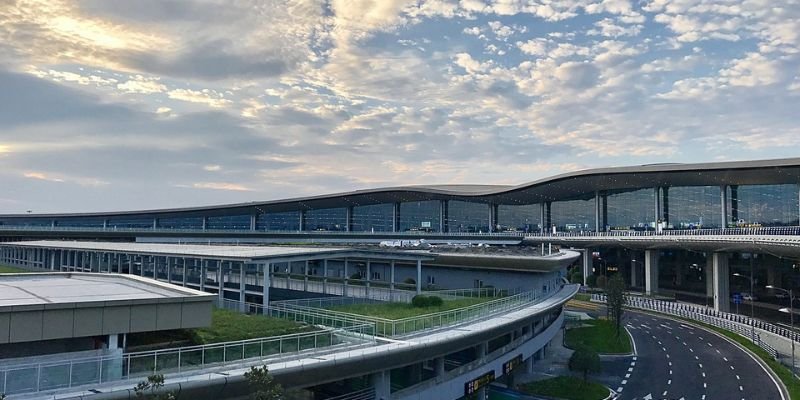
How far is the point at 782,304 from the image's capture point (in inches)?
3137

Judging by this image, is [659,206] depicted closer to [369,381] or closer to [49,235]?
[369,381]

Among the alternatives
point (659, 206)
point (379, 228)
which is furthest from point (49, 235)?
point (659, 206)

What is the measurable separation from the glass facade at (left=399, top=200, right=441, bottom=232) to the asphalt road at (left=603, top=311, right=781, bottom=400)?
286 feet

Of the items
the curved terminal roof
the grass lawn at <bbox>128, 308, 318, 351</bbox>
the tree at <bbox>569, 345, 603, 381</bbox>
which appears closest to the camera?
the grass lawn at <bbox>128, 308, 318, 351</bbox>

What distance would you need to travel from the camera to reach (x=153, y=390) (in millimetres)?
16203

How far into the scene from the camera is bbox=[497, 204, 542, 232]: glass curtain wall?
14050 cm

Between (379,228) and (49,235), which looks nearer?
(49,235)

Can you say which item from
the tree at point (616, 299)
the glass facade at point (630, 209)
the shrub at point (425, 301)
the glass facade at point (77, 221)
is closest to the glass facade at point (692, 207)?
the glass facade at point (630, 209)

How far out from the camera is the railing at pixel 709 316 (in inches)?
2254

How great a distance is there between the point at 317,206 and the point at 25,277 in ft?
400

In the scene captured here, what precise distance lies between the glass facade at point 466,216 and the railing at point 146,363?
124 metres

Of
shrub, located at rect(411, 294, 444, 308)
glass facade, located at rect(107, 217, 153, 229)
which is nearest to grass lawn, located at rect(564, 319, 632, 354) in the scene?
shrub, located at rect(411, 294, 444, 308)

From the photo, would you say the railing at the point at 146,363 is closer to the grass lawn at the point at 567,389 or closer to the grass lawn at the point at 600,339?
the grass lawn at the point at 567,389

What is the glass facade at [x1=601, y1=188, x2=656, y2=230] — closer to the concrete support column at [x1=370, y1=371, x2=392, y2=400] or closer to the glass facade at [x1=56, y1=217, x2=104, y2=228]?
the concrete support column at [x1=370, y1=371, x2=392, y2=400]
